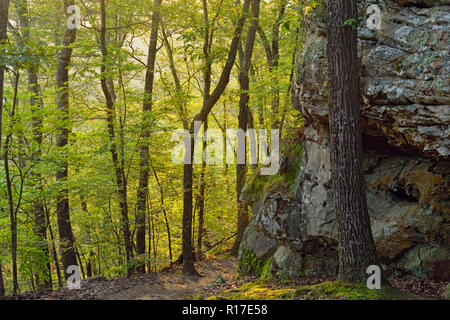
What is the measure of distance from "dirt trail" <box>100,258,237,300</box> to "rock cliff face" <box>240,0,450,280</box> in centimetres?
274

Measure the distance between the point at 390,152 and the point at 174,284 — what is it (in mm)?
7275

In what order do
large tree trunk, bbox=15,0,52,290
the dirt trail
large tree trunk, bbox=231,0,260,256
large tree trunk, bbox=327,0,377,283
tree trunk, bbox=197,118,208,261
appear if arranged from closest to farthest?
1. large tree trunk, bbox=327,0,377,283
2. the dirt trail
3. large tree trunk, bbox=15,0,52,290
4. large tree trunk, bbox=231,0,260,256
5. tree trunk, bbox=197,118,208,261

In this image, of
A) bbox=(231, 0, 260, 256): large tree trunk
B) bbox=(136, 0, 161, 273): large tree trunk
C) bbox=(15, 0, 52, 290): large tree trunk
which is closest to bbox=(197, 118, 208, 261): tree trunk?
bbox=(231, 0, 260, 256): large tree trunk

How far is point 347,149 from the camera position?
5828 mm

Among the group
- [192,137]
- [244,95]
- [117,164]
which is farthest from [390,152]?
[244,95]

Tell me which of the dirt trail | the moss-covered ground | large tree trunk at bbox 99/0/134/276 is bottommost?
the dirt trail

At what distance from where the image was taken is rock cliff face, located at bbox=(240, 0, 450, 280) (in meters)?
6.03

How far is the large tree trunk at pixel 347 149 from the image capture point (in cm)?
574

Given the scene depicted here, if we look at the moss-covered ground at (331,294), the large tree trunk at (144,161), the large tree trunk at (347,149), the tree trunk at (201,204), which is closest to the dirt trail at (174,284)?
the large tree trunk at (144,161)

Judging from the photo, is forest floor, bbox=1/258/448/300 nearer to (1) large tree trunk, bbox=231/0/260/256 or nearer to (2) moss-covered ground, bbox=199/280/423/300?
(2) moss-covered ground, bbox=199/280/423/300

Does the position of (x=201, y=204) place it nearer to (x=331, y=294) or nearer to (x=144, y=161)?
(x=144, y=161)

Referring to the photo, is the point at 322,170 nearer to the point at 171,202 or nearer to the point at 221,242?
the point at 171,202

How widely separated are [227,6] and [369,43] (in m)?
6.42

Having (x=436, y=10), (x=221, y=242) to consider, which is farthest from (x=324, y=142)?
(x=221, y=242)
